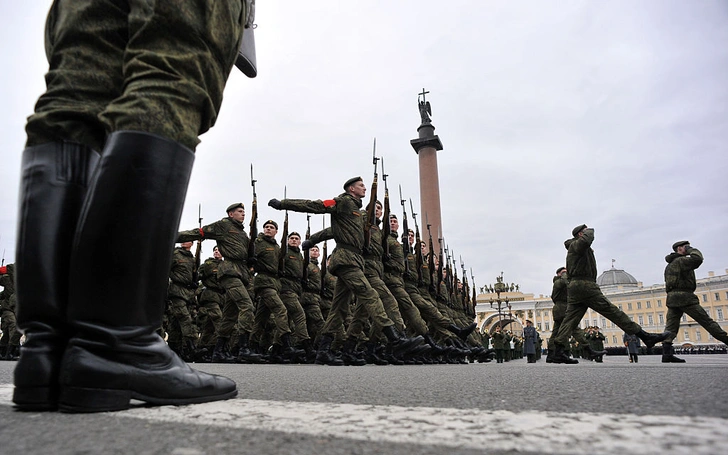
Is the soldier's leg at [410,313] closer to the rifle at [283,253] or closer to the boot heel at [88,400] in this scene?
the rifle at [283,253]

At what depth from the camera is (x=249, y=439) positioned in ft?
2.48

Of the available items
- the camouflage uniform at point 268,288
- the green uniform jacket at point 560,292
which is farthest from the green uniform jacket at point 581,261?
the camouflage uniform at point 268,288

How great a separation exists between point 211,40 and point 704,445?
4.29 ft

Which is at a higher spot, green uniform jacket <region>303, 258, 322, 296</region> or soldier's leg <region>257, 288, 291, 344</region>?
green uniform jacket <region>303, 258, 322, 296</region>

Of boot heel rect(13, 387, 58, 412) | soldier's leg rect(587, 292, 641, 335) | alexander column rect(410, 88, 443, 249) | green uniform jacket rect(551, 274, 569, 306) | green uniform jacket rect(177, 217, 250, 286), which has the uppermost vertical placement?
alexander column rect(410, 88, 443, 249)

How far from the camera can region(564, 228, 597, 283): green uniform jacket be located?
670 centimetres

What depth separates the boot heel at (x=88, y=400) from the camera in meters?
1.05

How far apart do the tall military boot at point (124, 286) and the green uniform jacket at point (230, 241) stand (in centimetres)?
712

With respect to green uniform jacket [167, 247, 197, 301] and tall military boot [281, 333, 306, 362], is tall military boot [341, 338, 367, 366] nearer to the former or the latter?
tall military boot [281, 333, 306, 362]

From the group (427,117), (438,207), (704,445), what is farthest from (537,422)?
(427,117)

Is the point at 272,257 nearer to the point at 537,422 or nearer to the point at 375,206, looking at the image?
the point at 375,206

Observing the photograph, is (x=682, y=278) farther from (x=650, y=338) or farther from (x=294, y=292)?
(x=294, y=292)

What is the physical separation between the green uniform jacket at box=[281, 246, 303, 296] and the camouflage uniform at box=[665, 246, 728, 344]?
5891 millimetres

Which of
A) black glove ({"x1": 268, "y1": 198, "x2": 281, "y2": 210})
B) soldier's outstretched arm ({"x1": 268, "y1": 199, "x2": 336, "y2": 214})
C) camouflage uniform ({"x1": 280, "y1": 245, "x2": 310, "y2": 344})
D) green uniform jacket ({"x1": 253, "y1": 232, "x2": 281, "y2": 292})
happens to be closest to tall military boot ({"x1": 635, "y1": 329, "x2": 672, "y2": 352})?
soldier's outstretched arm ({"x1": 268, "y1": 199, "x2": 336, "y2": 214})
